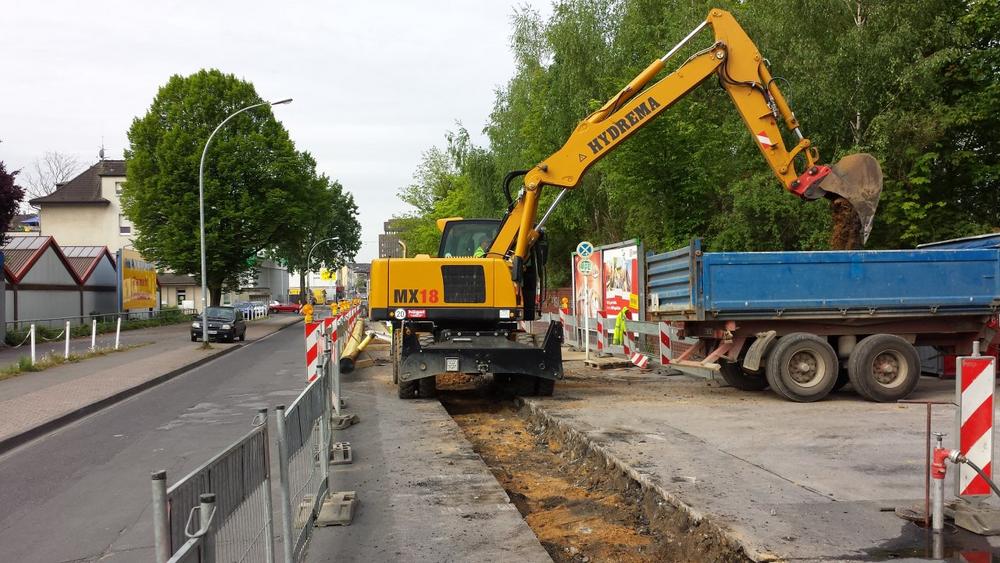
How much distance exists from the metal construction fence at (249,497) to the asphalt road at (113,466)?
1.26 metres

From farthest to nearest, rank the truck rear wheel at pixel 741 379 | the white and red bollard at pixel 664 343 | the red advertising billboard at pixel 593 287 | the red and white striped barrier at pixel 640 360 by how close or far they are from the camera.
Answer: the red advertising billboard at pixel 593 287 → the red and white striped barrier at pixel 640 360 → the white and red bollard at pixel 664 343 → the truck rear wheel at pixel 741 379

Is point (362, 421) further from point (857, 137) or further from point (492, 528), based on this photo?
point (857, 137)

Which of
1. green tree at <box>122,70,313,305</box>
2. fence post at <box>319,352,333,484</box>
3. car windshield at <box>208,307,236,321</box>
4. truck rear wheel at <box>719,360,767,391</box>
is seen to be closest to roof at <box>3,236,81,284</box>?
green tree at <box>122,70,313,305</box>

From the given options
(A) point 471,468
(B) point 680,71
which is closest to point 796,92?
(B) point 680,71

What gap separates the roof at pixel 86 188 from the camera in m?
68.0

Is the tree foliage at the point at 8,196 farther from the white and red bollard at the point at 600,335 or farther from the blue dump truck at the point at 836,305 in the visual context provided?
the blue dump truck at the point at 836,305

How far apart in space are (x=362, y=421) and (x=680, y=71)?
7461 mm

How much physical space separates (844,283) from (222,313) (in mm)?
26717

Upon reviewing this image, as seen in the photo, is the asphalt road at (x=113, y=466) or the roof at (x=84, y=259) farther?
the roof at (x=84, y=259)

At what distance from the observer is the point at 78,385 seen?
51.6ft

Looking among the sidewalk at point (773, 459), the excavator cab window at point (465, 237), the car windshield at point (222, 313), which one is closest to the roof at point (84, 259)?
the car windshield at point (222, 313)

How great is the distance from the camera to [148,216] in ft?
139

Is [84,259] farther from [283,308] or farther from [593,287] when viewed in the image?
[283,308]

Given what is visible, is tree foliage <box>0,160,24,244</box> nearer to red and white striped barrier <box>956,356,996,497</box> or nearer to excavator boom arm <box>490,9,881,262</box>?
excavator boom arm <box>490,9,881,262</box>
